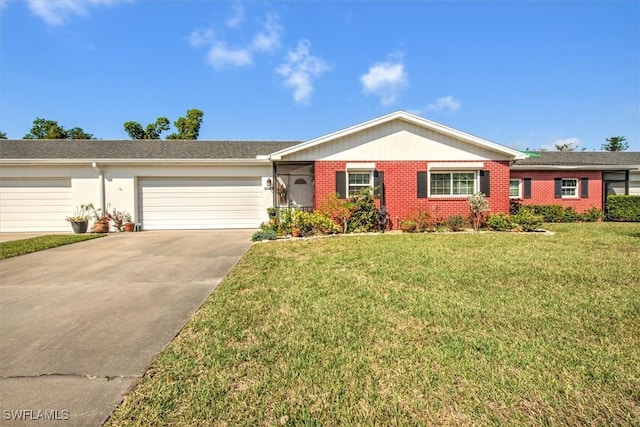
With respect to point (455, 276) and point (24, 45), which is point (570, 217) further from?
point (24, 45)

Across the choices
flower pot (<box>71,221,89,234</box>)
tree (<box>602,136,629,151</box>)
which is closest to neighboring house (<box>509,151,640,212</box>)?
flower pot (<box>71,221,89,234</box>)

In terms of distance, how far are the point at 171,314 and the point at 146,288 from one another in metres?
1.37

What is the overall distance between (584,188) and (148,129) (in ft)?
111

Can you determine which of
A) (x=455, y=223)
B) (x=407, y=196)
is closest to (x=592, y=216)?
(x=455, y=223)

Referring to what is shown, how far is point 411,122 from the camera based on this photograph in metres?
11.4

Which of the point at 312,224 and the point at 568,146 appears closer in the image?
the point at 312,224

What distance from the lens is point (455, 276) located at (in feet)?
16.3

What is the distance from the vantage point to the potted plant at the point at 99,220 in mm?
11742

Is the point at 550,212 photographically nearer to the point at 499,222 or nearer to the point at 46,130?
the point at 499,222

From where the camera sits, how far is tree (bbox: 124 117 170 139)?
28203mm

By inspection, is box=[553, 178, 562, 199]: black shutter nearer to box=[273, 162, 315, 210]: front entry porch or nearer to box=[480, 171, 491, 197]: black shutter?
box=[480, 171, 491, 197]: black shutter

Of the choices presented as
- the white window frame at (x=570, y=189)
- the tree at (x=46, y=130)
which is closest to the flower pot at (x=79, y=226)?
the white window frame at (x=570, y=189)

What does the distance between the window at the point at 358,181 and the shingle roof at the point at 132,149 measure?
4.55 m

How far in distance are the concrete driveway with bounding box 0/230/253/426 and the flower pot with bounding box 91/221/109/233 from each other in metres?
4.92
